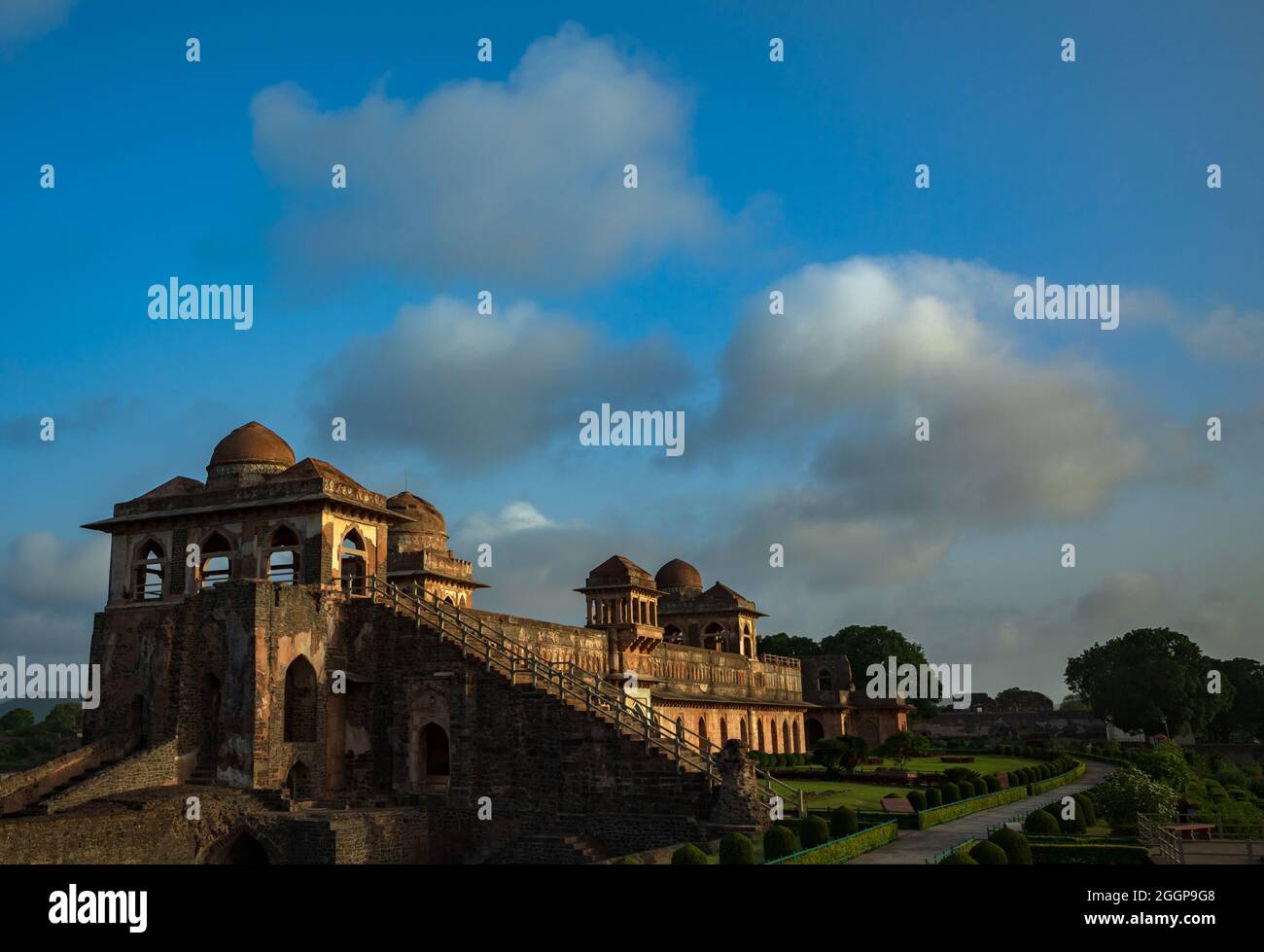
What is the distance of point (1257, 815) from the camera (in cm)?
3253

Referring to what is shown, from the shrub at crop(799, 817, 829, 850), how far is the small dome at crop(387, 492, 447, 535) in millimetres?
36060

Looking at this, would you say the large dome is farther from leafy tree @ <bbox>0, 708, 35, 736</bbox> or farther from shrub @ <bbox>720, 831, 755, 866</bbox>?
leafy tree @ <bbox>0, 708, 35, 736</bbox>

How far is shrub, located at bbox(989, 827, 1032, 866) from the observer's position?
22.4 m

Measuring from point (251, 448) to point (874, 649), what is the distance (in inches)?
3058

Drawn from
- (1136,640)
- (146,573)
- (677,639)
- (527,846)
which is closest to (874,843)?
(527,846)

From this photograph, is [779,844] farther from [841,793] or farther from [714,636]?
[714,636]

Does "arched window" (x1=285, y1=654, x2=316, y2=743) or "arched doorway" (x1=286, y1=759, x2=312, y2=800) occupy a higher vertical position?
"arched window" (x1=285, y1=654, x2=316, y2=743)

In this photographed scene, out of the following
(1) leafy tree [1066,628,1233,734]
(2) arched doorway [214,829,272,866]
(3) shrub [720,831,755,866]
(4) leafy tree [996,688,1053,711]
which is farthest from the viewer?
(4) leafy tree [996,688,1053,711]

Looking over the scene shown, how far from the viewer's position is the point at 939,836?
97.9 ft

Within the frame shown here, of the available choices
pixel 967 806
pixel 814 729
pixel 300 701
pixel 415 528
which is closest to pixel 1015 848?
pixel 967 806

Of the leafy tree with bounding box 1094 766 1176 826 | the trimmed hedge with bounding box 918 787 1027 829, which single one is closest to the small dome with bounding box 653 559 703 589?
the trimmed hedge with bounding box 918 787 1027 829

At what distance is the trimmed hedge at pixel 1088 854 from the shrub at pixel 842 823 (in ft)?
14.4
